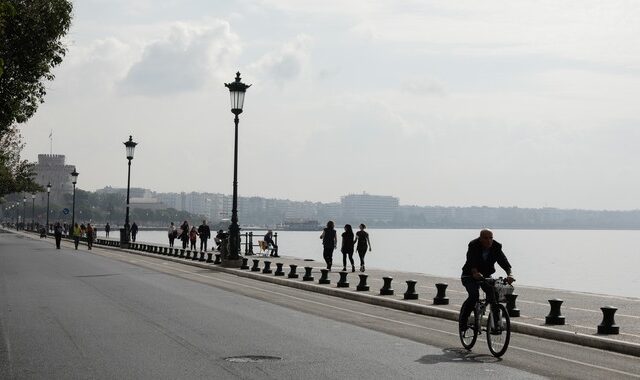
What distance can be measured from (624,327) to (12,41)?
904 inches

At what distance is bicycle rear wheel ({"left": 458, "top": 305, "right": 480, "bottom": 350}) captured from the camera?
13516 millimetres

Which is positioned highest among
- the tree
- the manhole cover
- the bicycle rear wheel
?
the tree

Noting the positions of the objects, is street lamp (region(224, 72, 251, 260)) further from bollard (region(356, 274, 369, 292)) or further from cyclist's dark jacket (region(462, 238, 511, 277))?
cyclist's dark jacket (region(462, 238, 511, 277))

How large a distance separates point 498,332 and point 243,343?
11.7 ft

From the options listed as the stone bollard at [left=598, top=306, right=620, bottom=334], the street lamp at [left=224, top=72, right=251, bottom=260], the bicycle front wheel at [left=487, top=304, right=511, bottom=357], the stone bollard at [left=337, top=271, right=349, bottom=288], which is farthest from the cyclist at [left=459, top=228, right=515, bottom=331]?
the street lamp at [left=224, top=72, right=251, bottom=260]

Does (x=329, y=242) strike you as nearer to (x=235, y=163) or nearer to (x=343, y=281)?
(x=235, y=163)

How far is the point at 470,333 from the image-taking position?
13.8 m

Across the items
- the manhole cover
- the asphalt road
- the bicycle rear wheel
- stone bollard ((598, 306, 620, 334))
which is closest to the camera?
the asphalt road

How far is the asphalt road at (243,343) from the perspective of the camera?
11.2 metres

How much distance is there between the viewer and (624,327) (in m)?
16.4

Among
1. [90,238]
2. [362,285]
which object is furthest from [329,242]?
[90,238]

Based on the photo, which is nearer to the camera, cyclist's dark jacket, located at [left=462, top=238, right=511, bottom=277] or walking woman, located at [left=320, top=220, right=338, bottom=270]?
cyclist's dark jacket, located at [left=462, top=238, right=511, bottom=277]

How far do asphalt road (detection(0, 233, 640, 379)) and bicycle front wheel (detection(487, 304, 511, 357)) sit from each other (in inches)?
7.2

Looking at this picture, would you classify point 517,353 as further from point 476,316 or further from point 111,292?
point 111,292
